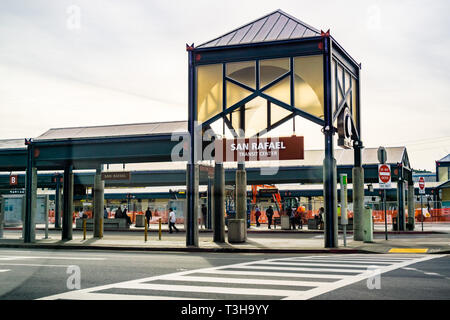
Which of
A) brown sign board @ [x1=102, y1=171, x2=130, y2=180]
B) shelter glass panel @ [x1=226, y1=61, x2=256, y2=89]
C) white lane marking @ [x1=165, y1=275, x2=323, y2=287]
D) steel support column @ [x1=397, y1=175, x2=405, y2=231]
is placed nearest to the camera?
white lane marking @ [x1=165, y1=275, x2=323, y2=287]

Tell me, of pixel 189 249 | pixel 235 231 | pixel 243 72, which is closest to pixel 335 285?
pixel 189 249

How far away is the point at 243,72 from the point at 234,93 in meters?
1.01

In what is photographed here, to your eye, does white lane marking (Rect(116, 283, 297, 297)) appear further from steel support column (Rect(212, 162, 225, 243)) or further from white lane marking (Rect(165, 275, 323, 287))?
steel support column (Rect(212, 162, 225, 243))

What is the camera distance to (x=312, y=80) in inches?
841

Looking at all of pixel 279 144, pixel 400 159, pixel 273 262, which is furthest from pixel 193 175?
pixel 400 159

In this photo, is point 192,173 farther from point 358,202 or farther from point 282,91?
point 358,202

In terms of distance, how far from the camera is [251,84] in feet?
78.5

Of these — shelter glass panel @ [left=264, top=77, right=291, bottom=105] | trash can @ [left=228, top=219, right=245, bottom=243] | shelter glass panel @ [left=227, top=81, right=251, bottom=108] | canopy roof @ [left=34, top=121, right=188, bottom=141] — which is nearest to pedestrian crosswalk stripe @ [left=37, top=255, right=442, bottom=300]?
trash can @ [left=228, top=219, right=245, bottom=243]

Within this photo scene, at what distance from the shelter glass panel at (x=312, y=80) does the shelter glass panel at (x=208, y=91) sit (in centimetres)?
342

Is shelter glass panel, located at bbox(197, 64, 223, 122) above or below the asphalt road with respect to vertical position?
above

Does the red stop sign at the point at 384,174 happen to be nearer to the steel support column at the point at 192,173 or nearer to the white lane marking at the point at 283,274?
the steel support column at the point at 192,173

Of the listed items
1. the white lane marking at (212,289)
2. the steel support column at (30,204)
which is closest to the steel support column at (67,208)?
the steel support column at (30,204)

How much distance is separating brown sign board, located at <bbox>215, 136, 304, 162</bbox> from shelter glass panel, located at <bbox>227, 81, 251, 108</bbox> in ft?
6.11

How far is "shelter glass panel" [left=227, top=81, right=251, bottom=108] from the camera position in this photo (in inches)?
905
